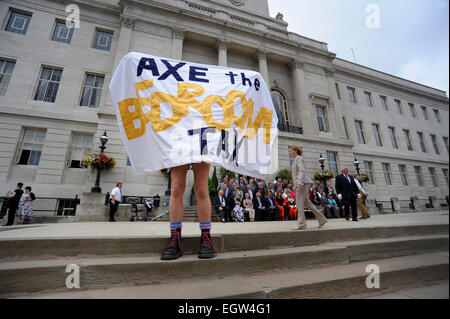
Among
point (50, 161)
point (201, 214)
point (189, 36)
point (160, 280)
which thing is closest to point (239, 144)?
point (201, 214)

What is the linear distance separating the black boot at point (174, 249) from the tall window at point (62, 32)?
20.3 m

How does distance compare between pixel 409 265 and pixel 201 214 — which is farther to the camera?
pixel 201 214

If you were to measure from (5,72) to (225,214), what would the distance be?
18422 millimetres

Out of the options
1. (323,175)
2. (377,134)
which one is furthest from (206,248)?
(377,134)

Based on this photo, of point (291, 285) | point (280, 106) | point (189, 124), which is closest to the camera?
point (291, 285)

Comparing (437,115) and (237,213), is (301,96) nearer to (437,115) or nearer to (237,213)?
(237,213)

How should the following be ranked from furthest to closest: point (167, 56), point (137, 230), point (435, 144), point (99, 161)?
point (435, 144) < point (167, 56) < point (99, 161) < point (137, 230)

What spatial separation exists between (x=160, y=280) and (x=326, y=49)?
2753 cm

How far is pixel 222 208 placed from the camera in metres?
8.36

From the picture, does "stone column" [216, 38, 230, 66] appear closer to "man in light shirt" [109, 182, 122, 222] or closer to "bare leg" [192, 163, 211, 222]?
"man in light shirt" [109, 182, 122, 222]

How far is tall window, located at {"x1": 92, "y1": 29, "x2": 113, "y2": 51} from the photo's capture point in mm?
15773

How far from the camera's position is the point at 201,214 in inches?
97.8

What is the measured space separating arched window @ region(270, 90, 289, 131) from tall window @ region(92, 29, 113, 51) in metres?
15.3
